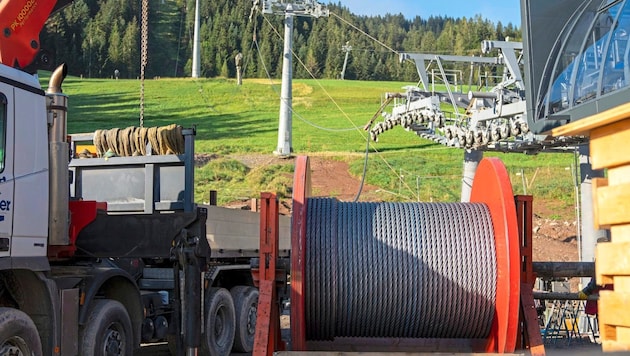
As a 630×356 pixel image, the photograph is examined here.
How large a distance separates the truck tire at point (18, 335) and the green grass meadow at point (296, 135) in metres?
26.7

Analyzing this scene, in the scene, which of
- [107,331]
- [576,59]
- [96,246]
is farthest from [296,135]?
[576,59]

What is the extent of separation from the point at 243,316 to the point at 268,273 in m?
5.13

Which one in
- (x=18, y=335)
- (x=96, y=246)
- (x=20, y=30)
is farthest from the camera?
(x=20, y=30)

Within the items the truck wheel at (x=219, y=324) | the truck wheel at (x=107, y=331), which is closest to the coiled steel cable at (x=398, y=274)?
the truck wheel at (x=107, y=331)

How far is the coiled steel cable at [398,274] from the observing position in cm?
610

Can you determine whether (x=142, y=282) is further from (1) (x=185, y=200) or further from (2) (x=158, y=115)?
(2) (x=158, y=115)

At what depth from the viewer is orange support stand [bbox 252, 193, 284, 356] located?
5.89m

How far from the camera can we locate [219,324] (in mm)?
10383

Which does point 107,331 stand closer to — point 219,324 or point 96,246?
point 96,246

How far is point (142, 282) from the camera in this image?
8.95m

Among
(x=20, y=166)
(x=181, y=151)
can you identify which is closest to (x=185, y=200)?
(x=181, y=151)

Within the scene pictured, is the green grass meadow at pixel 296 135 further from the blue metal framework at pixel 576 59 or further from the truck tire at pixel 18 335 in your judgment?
the blue metal framework at pixel 576 59

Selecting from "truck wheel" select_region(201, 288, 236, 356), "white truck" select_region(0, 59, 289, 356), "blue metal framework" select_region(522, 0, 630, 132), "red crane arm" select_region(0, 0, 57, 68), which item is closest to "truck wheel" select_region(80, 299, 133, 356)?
"white truck" select_region(0, 59, 289, 356)

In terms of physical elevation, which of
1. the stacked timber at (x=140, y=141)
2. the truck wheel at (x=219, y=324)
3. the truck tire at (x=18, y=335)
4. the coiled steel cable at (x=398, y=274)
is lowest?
the truck wheel at (x=219, y=324)
